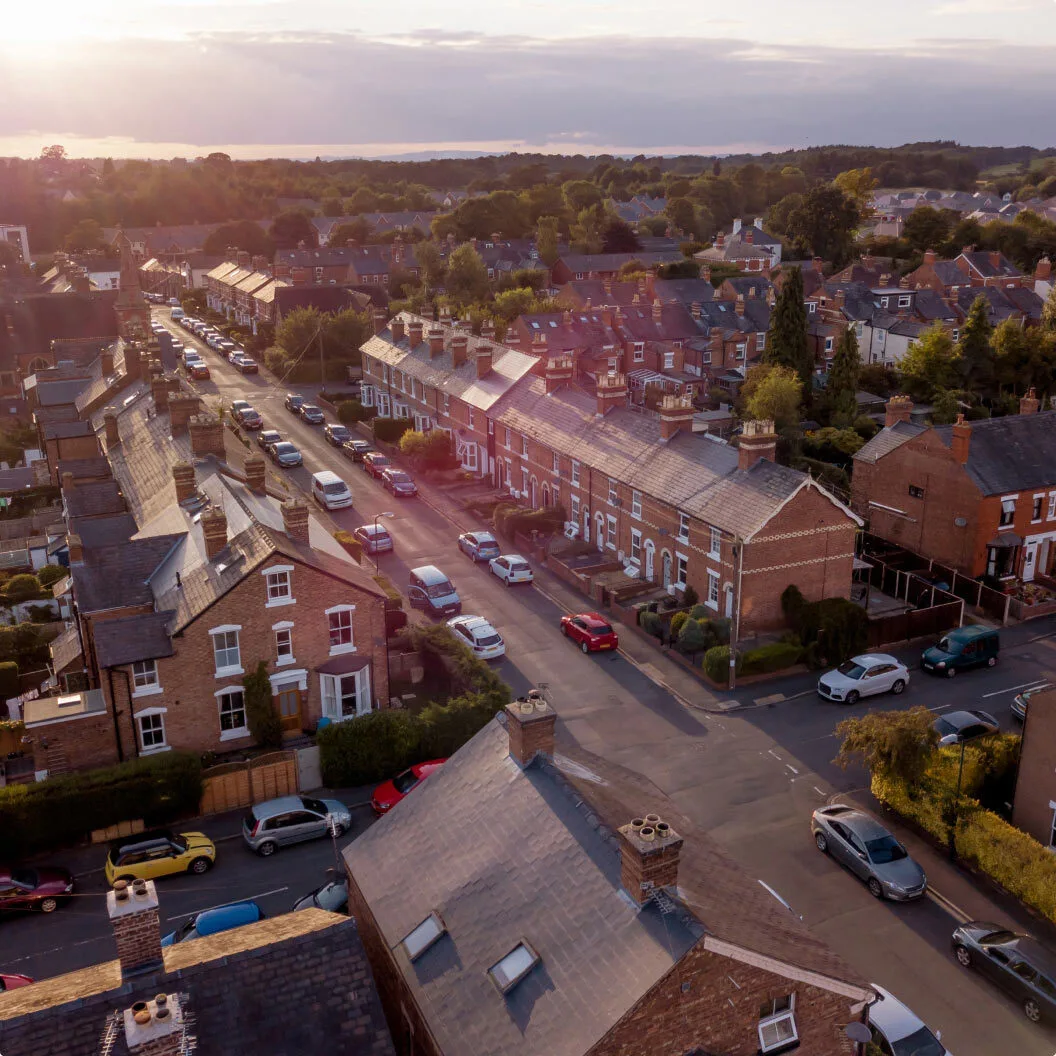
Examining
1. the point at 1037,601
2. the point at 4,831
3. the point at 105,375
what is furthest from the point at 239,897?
the point at 105,375

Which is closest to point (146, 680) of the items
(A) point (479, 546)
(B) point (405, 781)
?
(B) point (405, 781)

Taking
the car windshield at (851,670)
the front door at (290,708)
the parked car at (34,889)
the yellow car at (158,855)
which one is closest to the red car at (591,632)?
the car windshield at (851,670)

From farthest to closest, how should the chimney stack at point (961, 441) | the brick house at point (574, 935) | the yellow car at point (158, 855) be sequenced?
the chimney stack at point (961, 441) → the yellow car at point (158, 855) → the brick house at point (574, 935)

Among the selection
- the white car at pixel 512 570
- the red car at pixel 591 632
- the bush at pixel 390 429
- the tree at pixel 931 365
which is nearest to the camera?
the red car at pixel 591 632

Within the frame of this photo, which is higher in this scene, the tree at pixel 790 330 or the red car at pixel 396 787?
the tree at pixel 790 330

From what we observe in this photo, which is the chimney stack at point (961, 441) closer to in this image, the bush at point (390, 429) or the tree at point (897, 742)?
the tree at point (897, 742)

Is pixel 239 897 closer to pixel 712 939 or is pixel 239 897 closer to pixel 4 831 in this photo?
pixel 4 831

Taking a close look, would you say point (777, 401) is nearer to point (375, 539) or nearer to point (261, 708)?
point (375, 539)

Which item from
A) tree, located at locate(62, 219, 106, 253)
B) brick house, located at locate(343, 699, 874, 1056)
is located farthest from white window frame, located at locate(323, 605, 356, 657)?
tree, located at locate(62, 219, 106, 253)
